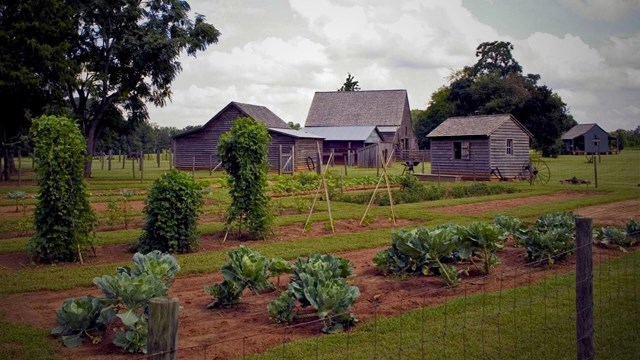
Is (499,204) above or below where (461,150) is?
below

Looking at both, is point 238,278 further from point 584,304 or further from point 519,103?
point 519,103

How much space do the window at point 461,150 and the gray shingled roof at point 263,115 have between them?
17228 millimetres

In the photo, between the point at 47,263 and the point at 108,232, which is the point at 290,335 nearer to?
the point at 47,263

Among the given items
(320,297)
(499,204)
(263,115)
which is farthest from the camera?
(263,115)

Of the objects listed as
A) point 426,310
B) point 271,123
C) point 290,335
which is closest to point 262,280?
point 290,335

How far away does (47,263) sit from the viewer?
1188 centimetres

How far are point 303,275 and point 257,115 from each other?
1782 inches

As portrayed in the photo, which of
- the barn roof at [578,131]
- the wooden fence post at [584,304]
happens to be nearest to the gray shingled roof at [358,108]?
the barn roof at [578,131]

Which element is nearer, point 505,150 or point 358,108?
point 505,150

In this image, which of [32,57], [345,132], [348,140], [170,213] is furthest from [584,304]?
[345,132]

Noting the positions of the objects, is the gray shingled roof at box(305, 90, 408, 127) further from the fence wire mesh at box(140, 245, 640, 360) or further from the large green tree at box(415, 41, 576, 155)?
the fence wire mesh at box(140, 245, 640, 360)

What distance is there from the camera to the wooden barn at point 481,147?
3934cm

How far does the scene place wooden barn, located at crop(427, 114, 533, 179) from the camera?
129 ft

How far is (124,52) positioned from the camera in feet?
132
